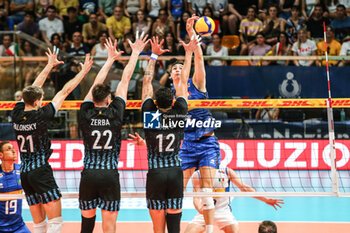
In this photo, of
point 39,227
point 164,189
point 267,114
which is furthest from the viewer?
point 267,114

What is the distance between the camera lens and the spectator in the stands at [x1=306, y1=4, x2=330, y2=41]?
14.8 metres

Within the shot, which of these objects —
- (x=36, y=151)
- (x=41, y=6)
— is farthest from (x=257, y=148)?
(x=41, y=6)

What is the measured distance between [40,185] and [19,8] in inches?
487

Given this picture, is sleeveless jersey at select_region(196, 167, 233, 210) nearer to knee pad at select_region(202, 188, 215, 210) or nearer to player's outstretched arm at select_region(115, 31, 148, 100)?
knee pad at select_region(202, 188, 215, 210)

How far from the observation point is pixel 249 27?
15.1m

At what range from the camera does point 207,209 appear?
6.67 m

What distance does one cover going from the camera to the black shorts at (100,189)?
5.67 metres

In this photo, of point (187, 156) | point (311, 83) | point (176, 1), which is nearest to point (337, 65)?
point (311, 83)

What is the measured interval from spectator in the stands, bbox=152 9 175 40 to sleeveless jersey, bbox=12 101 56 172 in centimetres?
919

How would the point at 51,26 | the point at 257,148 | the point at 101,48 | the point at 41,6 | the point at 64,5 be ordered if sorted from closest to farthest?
1. the point at 257,148
2. the point at 101,48
3. the point at 51,26
4. the point at 64,5
5. the point at 41,6

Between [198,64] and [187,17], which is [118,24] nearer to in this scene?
[187,17]

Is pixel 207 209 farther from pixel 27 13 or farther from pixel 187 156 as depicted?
pixel 27 13

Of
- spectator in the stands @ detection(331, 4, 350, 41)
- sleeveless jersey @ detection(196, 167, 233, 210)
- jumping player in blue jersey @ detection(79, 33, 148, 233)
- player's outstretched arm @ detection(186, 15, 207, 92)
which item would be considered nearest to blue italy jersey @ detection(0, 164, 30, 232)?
jumping player in blue jersey @ detection(79, 33, 148, 233)

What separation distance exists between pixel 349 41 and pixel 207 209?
938 centimetres
